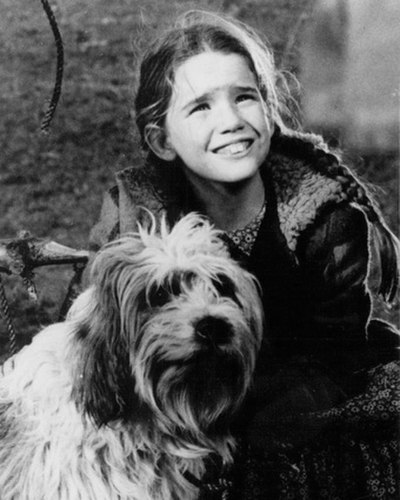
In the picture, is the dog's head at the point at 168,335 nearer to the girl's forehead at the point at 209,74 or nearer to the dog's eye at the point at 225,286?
the dog's eye at the point at 225,286

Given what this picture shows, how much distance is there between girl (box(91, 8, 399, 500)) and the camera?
1768mm

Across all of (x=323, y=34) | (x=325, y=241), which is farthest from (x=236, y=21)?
(x=325, y=241)

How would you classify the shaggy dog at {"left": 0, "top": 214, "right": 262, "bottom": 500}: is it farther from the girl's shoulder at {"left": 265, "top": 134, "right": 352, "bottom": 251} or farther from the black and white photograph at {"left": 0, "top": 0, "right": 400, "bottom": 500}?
the girl's shoulder at {"left": 265, "top": 134, "right": 352, "bottom": 251}

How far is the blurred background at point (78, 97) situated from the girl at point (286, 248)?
0.20 feet

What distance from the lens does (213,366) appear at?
5.16 ft

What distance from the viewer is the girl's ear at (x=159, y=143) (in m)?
1.79

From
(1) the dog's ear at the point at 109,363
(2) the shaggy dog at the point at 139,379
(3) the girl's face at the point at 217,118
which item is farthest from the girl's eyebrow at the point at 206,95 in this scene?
(1) the dog's ear at the point at 109,363

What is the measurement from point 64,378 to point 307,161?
76 centimetres

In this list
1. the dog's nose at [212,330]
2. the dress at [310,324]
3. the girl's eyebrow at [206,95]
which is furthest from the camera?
the dress at [310,324]

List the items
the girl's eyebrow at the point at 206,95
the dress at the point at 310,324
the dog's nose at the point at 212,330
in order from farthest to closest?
1. the dress at the point at 310,324
2. the girl's eyebrow at the point at 206,95
3. the dog's nose at the point at 212,330

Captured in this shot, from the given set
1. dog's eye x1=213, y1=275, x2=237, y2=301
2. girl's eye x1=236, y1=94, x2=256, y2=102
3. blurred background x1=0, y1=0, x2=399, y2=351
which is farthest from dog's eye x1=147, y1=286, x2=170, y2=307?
girl's eye x1=236, y1=94, x2=256, y2=102

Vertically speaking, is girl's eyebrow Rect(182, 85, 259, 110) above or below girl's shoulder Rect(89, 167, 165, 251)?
above

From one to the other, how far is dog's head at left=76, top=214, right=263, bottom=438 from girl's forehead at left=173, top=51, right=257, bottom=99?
33 centimetres

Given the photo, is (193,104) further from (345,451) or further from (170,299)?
(345,451)
